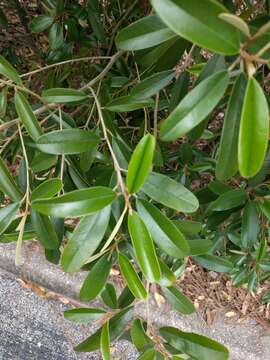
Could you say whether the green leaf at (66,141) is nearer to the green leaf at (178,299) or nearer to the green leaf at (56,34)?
the green leaf at (178,299)

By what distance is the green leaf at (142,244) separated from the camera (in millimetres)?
560

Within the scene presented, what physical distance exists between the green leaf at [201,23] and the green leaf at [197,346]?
0.44m

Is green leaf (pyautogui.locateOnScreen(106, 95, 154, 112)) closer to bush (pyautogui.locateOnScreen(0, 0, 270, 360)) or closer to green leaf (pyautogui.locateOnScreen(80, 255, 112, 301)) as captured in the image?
bush (pyautogui.locateOnScreen(0, 0, 270, 360))

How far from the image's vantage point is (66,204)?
0.57 metres

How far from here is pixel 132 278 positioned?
0.63 metres

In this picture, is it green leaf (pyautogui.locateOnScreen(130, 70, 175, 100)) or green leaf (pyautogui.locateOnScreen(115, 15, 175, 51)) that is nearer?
green leaf (pyautogui.locateOnScreen(115, 15, 175, 51))

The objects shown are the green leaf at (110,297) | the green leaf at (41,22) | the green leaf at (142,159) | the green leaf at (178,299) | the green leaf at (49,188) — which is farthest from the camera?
the green leaf at (41,22)

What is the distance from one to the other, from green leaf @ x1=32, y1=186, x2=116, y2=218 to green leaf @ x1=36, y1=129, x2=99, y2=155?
0.37ft

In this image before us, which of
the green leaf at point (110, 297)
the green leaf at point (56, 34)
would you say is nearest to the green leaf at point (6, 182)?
the green leaf at point (110, 297)

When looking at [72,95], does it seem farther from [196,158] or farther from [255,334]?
[255,334]

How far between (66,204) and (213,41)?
26 cm

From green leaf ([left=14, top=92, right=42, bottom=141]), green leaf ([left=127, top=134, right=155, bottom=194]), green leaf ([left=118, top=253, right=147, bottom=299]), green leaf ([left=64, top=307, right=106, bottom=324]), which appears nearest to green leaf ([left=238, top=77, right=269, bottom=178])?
green leaf ([left=127, top=134, right=155, bottom=194])

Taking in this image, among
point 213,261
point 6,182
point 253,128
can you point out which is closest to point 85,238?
point 6,182

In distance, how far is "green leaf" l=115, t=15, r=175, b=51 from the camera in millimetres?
569
